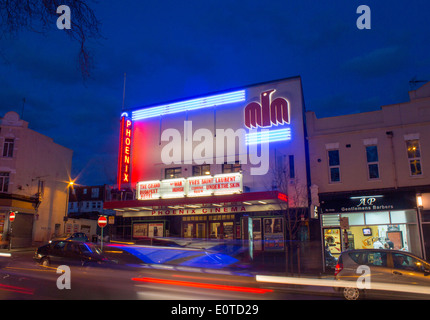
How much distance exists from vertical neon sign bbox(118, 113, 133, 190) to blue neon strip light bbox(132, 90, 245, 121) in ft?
4.65

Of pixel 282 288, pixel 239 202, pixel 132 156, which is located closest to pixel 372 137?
pixel 239 202

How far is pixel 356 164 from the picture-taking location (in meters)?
21.6

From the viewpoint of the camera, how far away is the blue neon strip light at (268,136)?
23.7 meters

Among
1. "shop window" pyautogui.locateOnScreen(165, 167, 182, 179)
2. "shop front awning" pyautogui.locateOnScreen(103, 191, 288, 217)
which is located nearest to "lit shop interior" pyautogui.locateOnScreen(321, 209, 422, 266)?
"shop front awning" pyautogui.locateOnScreen(103, 191, 288, 217)

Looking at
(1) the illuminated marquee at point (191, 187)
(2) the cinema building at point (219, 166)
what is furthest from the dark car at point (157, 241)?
(1) the illuminated marquee at point (191, 187)

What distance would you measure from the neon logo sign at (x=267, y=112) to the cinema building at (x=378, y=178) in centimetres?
334

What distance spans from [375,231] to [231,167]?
10.2 metres

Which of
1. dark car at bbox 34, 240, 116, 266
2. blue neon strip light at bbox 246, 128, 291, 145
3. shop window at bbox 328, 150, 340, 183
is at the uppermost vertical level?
blue neon strip light at bbox 246, 128, 291, 145

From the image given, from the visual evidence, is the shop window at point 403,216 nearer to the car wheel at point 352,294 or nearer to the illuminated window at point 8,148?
the car wheel at point 352,294

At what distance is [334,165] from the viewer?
22.1 metres

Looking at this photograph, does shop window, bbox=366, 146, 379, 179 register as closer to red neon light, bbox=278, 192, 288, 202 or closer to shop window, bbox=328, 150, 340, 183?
shop window, bbox=328, 150, 340, 183

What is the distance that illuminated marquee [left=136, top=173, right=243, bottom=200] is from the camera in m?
22.8
